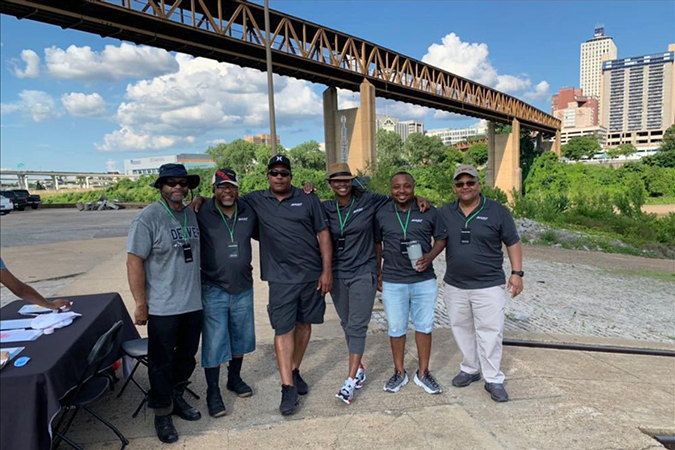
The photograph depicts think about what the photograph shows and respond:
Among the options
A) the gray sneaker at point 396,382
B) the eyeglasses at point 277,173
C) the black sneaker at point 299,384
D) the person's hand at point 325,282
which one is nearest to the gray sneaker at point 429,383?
the gray sneaker at point 396,382

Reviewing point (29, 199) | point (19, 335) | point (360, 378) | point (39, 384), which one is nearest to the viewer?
point (39, 384)

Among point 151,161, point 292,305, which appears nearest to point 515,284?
point 292,305

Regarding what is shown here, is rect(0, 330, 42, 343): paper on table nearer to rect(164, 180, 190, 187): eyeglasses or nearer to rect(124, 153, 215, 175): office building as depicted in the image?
rect(164, 180, 190, 187): eyeglasses

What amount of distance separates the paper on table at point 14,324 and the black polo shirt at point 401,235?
294 cm

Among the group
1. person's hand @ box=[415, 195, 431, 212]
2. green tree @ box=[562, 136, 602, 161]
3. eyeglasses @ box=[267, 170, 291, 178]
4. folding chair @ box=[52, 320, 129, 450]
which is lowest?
folding chair @ box=[52, 320, 129, 450]

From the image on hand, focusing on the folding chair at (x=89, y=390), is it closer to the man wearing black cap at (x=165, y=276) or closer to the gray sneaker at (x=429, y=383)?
the man wearing black cap at (x=165, y=276)

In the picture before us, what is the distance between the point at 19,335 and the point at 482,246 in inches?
145

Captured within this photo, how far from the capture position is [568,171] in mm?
67375

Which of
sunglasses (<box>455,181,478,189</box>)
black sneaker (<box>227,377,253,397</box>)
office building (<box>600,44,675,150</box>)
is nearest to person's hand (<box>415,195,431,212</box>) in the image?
sunglasses (<box>455,181,478,189</box>)

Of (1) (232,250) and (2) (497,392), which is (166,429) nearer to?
(1) (232,250)

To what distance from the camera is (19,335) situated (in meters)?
3.19

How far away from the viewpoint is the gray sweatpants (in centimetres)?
381

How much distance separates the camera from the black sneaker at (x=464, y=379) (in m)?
4.12

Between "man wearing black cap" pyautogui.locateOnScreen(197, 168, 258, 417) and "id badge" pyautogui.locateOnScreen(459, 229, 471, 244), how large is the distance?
1797 mm
